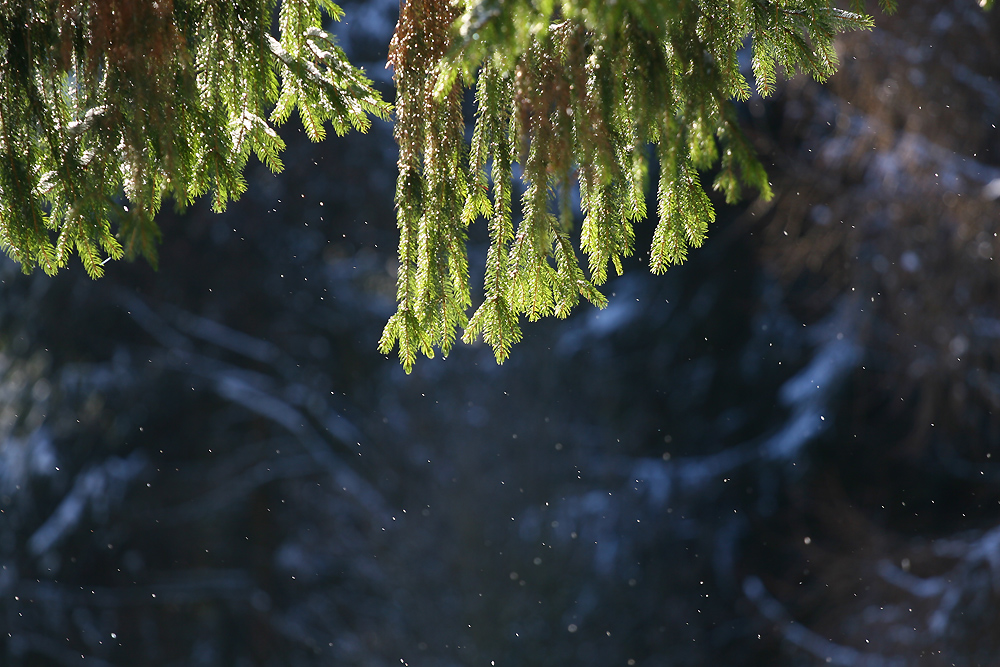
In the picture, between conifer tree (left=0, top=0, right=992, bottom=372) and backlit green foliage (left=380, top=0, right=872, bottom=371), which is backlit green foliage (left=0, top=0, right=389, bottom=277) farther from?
backlit green foliage (left=380, top=0, right=872, bottom=371)

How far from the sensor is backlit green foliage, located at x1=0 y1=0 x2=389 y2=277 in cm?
142

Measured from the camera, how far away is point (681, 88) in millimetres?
1402

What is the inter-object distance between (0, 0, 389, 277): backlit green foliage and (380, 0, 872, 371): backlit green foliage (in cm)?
24

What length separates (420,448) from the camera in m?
8.41

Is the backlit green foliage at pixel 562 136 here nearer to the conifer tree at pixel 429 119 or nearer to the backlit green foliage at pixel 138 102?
the conifer tree at pixel 429 119

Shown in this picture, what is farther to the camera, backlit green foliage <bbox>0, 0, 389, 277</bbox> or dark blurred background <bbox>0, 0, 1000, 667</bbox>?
dark blurred background <bbox>0, 0, 1000, 667</bbox>

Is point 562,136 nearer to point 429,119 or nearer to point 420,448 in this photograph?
point 429,119

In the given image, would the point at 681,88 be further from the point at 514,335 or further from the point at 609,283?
the point at 609,283

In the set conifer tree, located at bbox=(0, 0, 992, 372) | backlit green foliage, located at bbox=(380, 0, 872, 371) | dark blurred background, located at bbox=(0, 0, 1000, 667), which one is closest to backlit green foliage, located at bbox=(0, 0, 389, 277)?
conifer tree, located at bbox=(0, 0, 992, 372)

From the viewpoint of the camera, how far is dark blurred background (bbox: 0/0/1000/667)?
7281mm

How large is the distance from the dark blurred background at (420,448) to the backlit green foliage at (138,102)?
20.2 ft

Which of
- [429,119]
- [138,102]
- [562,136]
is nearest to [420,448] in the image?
[429,119]

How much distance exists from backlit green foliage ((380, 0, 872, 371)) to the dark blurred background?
19.1ft

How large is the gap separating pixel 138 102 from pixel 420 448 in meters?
7.21
